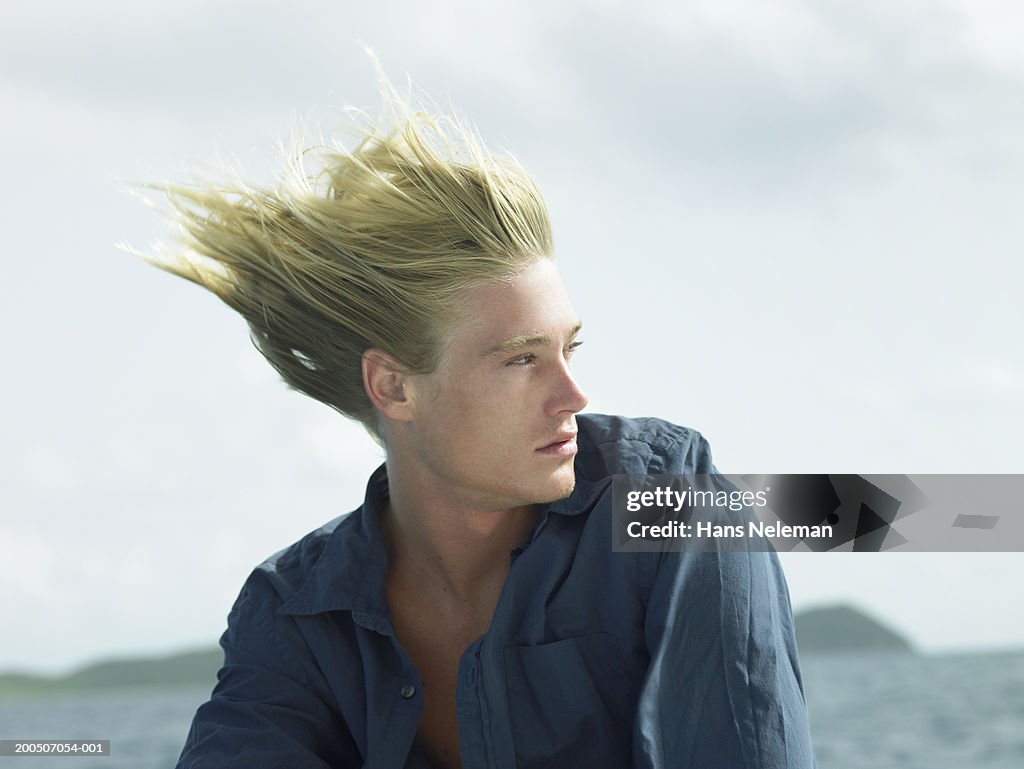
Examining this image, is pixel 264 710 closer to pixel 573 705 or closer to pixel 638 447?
pixel 573 705

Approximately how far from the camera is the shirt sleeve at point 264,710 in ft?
9.99

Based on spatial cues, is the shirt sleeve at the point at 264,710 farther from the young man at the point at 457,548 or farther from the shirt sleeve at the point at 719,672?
the shirt sleeve at the point at 719,672

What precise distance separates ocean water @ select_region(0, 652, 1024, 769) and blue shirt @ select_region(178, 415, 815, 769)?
19.5 ft

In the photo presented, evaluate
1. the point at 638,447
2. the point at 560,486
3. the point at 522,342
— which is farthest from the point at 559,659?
the point at 522,342

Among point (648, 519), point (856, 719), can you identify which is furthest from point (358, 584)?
point (856, 719)

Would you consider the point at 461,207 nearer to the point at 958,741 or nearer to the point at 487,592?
the point at 487,592

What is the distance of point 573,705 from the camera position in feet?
9.68

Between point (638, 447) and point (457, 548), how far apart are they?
520 mm

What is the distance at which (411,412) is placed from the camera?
3135 millimetres

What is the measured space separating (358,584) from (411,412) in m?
0.43

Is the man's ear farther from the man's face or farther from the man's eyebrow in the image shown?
the man's eyebrow

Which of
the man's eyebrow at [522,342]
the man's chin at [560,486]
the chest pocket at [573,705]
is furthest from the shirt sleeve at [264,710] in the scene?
the man's eyebrow at [522,342]

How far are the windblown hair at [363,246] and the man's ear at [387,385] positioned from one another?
3 cm

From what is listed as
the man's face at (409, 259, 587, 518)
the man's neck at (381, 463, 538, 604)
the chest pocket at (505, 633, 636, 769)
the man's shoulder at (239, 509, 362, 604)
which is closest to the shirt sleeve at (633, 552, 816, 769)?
the chest pocket at (505, 633, 636, 769)
